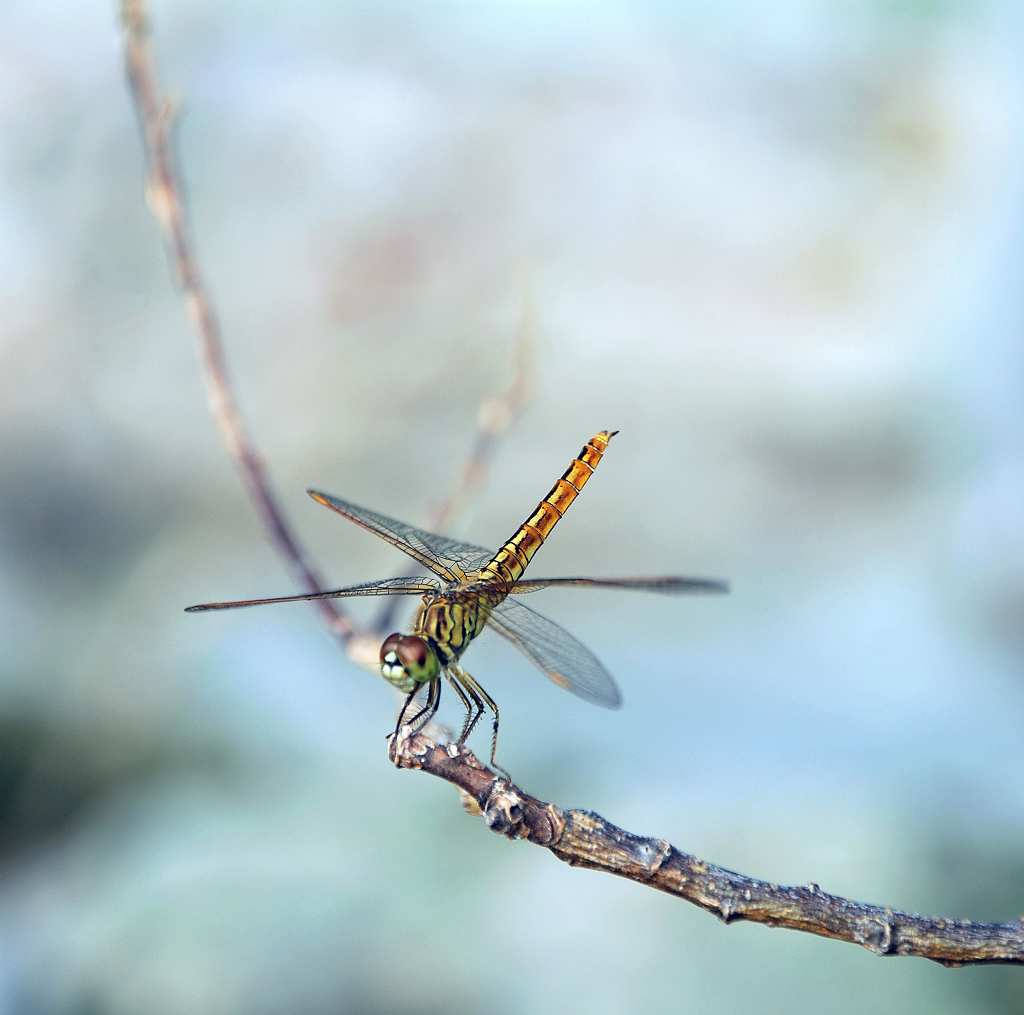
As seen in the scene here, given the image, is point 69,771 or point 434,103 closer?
point 69,771

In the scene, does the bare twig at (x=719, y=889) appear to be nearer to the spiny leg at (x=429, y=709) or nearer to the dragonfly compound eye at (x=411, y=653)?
the spiny leg at (x=429, y=709)

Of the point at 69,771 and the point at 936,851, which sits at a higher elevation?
the point at 936,851

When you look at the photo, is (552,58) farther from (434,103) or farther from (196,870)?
(196,870)

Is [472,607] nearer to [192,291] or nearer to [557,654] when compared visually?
[557,654]

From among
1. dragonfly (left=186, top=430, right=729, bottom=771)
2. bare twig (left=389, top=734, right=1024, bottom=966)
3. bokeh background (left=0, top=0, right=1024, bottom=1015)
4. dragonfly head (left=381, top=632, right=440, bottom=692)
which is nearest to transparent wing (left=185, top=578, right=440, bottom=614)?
dragonfly (left=186, top=430, right=729, bottom=771)

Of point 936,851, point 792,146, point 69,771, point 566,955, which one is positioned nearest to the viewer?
point 566,955

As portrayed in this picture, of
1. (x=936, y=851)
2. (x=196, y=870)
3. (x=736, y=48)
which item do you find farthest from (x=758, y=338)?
(x=196, y=870)

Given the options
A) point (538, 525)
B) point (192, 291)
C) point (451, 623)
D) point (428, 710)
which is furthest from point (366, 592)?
point (192, 291)

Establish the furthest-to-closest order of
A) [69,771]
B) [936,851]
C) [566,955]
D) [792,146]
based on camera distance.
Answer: [792,146], [69,771], [936,851], [566,955]
